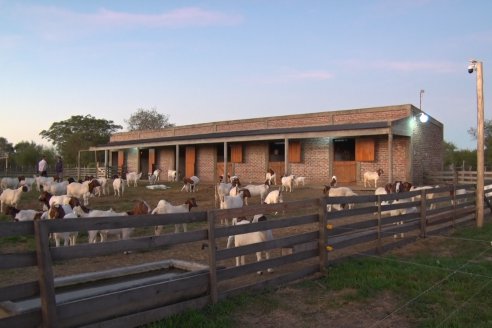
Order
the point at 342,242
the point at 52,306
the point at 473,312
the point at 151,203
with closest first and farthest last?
1. the point at 52,306
2. the point at 473,312
3. the point at 342,242
4. the point at 151,203

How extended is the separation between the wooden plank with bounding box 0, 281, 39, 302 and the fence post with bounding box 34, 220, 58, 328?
0.06 meters

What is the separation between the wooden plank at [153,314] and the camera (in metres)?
4.71

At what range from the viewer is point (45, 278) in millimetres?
4199

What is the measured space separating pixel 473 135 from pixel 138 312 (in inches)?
2752

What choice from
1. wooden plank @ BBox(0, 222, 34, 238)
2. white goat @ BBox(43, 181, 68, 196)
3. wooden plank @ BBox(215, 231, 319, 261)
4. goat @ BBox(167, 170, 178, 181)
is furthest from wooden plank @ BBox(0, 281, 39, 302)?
goat @ BBox(167, 170, 178, 181)

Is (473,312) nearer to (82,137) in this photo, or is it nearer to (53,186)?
(53,186)

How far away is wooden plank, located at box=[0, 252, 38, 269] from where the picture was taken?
13.4ft

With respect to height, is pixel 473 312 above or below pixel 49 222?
below

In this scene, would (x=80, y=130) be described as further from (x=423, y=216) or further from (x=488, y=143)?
(x=423, y=216)

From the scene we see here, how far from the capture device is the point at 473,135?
65.8 metres

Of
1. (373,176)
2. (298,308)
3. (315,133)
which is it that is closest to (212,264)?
(298,308)

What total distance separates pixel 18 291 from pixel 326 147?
2504cm

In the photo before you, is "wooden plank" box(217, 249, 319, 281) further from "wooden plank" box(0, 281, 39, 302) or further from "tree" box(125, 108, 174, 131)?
"tree" box(125, 108, 174, 131)

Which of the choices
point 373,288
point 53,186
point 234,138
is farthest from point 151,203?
point 373,288
